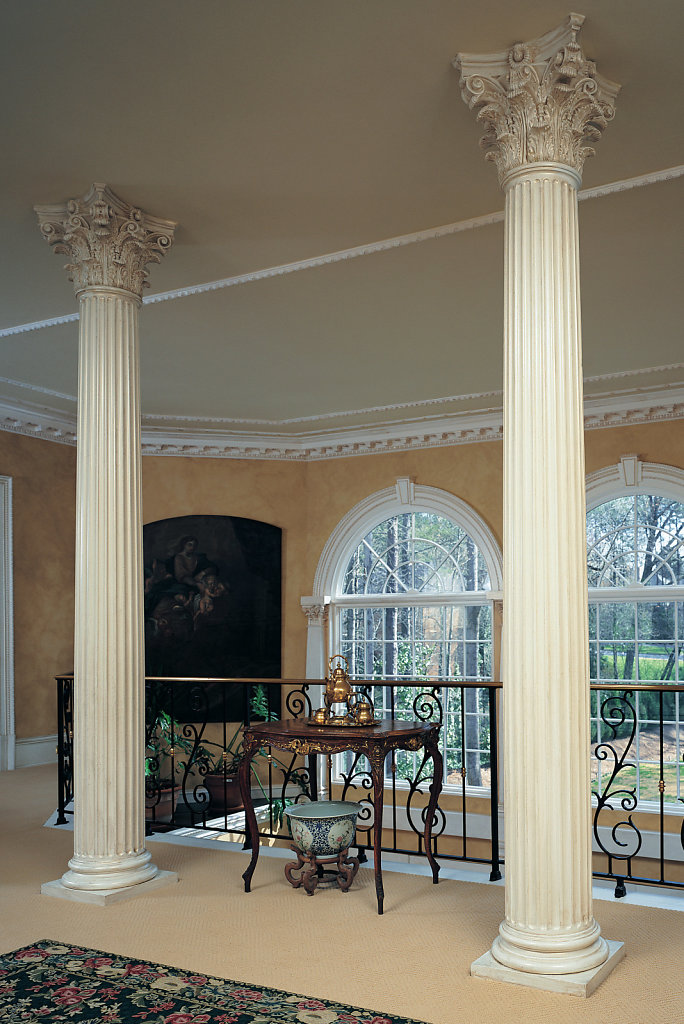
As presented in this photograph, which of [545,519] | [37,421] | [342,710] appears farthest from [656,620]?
[37,421]

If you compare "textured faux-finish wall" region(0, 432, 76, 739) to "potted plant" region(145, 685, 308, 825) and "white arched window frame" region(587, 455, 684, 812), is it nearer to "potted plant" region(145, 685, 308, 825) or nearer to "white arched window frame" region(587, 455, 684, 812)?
"potted plant" region(145, 685, 308, 825)

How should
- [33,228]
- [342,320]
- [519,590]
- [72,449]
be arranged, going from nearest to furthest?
[519,590], [33,228], [342,320], [72,449]

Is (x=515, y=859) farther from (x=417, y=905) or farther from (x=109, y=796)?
(x=109, y=796)

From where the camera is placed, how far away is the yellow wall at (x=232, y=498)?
9.73 meters

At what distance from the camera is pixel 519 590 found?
365 cm

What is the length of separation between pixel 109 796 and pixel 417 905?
1710 millimetres

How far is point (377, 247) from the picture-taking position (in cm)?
577

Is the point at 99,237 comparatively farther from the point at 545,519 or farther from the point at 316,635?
the point at 316,635

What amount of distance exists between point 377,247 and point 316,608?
20.7 feet

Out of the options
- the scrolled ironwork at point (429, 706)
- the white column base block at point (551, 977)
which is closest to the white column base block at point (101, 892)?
the scrolled ironwork at point (429, 706)

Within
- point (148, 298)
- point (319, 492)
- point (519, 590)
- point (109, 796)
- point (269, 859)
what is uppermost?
point (148, 298)

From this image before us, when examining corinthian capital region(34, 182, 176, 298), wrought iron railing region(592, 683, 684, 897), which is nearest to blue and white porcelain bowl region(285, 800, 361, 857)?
corinthian capital region(34, 182, 176, 298)

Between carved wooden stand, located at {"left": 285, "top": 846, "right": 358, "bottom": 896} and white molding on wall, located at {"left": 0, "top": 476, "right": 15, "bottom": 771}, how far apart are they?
5.43 meters

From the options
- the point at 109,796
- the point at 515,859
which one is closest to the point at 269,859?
the point at 109,796
